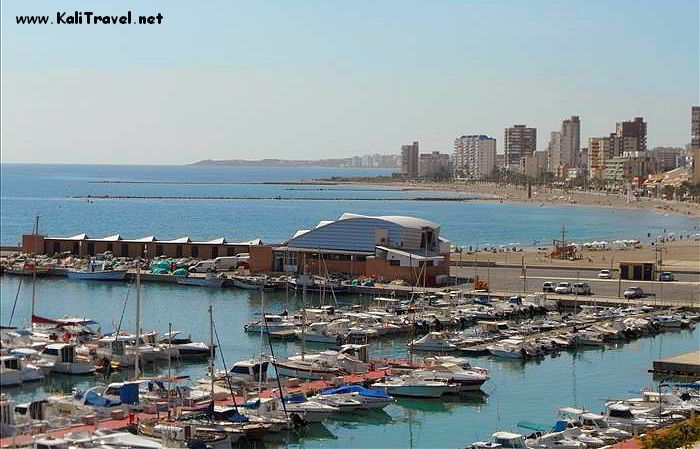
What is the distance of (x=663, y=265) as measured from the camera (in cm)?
4175

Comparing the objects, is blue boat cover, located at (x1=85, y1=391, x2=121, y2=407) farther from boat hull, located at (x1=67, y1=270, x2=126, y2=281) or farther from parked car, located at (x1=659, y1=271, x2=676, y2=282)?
parked car, located at (x1=659, y1=271, x2=676, y2=282)

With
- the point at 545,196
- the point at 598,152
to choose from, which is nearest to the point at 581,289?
the point at 545,196

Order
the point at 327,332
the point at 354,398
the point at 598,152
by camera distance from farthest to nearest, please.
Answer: the point at 598,152 < the point at 327,332 < the point at 354,398

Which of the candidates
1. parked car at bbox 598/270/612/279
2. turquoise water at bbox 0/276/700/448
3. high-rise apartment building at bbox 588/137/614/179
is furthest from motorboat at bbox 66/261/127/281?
high-rise apartment building at bbox 588/137/614/179

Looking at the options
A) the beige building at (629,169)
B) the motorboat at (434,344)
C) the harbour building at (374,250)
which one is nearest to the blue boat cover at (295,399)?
the motorboat at (434,344)

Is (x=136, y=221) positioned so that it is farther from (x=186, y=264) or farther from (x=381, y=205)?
(x=186, y=264)

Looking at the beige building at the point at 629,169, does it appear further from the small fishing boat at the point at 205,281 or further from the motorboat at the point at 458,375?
the motorboat at the point at 458,375

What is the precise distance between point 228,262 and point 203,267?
2.79 ft

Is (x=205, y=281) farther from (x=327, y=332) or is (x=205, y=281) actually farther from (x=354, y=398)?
(x=354, y=398)

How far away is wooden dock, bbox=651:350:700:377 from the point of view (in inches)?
891

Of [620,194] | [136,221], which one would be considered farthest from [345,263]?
[620,194]

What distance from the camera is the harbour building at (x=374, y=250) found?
118 feet

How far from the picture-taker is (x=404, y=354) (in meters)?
24.8

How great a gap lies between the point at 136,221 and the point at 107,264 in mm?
41782
